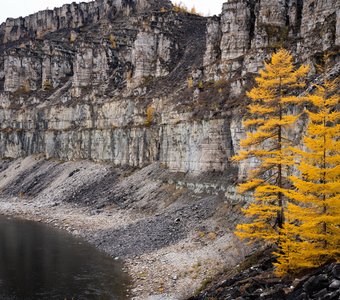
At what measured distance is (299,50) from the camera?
52781 millimetres

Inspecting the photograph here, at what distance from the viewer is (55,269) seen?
36312mm

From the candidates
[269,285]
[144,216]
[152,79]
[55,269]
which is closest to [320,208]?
[269,285]

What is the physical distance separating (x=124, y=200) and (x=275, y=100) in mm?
39946

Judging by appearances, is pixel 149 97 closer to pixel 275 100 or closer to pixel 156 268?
pixel 156 268

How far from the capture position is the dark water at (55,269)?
3066cm

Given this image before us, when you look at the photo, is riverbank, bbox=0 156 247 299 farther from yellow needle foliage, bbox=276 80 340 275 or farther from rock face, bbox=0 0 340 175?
yellow needle foliage, bbox=276 80 340 275

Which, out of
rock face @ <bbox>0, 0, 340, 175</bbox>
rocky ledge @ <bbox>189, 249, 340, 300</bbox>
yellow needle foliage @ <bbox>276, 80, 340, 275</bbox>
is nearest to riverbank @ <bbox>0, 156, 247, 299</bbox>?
rock face @ <bbox>0, 0, 340, 175</bbox>

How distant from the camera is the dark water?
30656 millimetres

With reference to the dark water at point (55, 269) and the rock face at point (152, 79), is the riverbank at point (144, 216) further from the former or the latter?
the rock face at point (152, 79)

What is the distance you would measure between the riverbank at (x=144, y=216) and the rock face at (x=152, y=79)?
4175mm

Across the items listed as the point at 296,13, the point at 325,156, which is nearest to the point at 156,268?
the point at 325,156

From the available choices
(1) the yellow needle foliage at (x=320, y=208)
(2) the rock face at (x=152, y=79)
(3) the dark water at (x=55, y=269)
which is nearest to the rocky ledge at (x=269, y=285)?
(1) the yellow needle foliage at (x=320, y=208)

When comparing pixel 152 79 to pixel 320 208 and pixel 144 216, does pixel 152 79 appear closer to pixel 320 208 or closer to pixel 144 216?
pixel 144 216

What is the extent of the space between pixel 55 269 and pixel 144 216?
17135 mm
